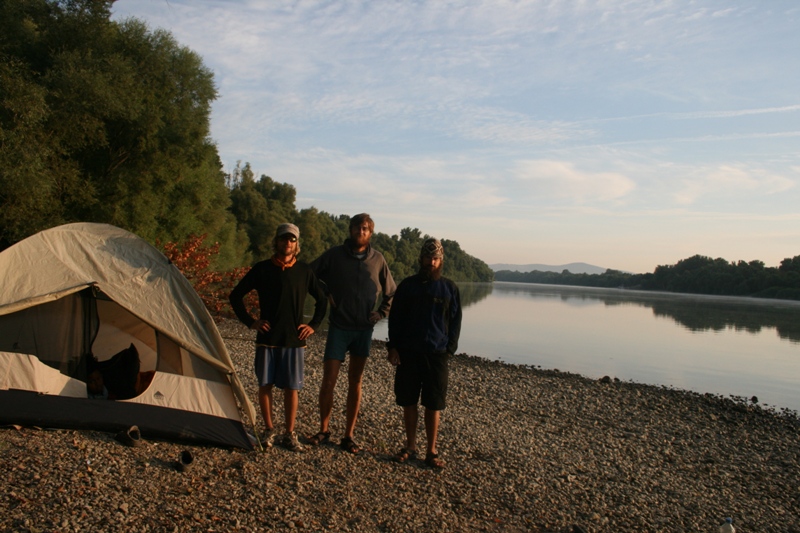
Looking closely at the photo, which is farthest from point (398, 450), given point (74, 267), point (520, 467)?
point (74, 267)

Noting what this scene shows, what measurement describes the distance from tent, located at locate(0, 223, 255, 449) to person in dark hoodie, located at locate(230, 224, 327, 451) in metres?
0.35

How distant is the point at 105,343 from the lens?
19.9 feet

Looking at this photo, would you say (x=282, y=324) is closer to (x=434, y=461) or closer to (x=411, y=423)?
(x=411, y=423)

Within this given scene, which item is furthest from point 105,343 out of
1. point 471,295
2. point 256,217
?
point 471,295

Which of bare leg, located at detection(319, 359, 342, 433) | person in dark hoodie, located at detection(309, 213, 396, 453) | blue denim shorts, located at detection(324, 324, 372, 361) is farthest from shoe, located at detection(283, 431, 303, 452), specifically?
blue denim shorts, located at detection(324, 324, 372, 361)

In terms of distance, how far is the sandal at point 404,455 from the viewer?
5.55m

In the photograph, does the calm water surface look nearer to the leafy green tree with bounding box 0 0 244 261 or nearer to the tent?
the leafy green tree with bounding box 0 0 244 261

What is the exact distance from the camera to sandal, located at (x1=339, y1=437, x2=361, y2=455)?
5621 millimetres

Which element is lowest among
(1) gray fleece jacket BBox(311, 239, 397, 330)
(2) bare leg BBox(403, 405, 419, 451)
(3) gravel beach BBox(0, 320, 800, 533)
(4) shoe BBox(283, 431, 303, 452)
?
(3) gravel beach BBox(0, 320, 800, 533)

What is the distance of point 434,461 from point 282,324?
1.84 m

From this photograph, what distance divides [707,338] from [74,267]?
31.9 meters

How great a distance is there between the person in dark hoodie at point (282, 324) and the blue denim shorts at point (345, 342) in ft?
0.73

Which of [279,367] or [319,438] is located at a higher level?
[279,367]

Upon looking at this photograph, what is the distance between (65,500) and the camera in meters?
3.86
